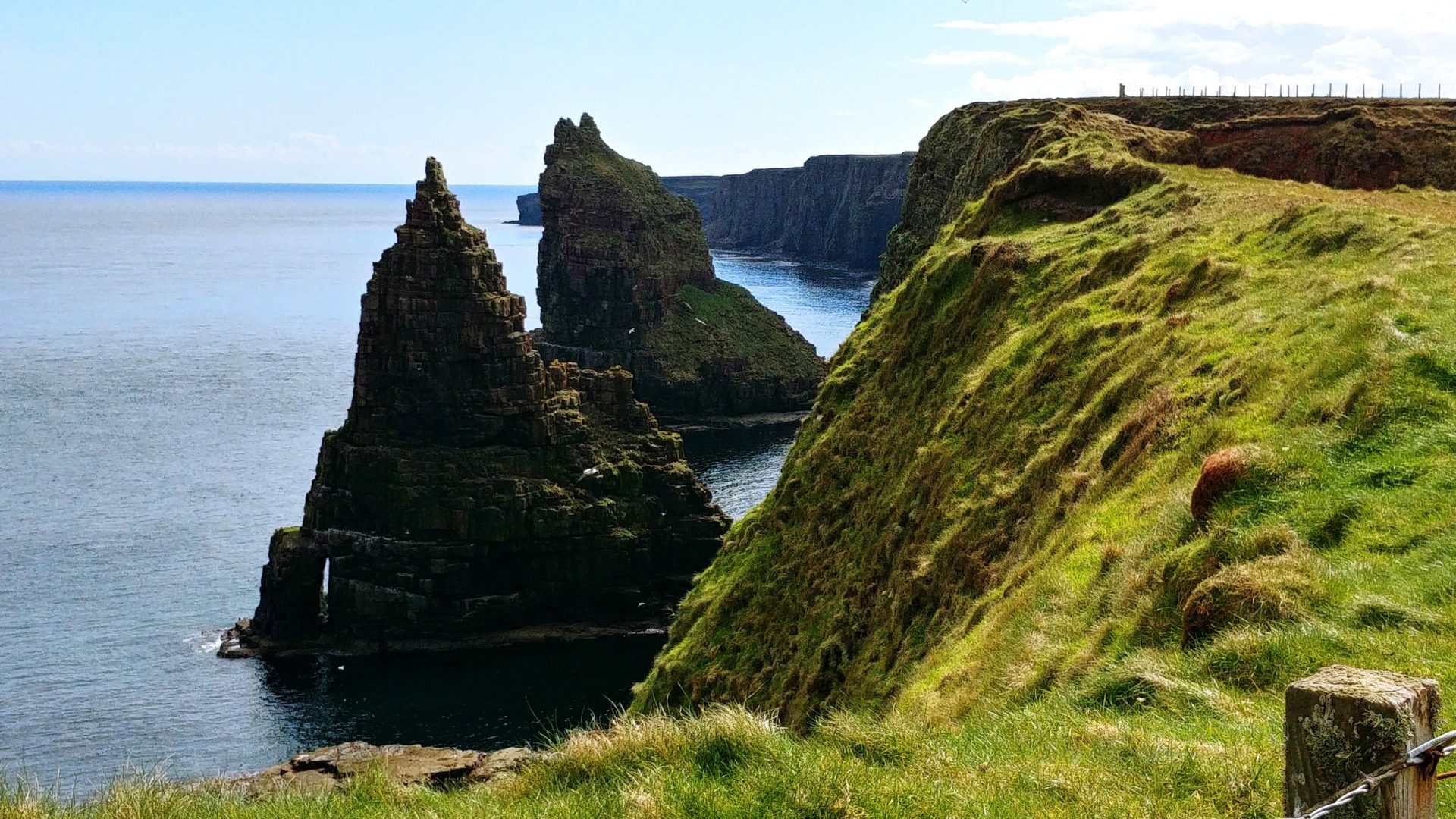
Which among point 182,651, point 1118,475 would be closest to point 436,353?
point 182,651

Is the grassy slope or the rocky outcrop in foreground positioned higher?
the grassy slope

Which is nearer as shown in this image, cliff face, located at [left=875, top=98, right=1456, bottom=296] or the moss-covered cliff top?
the moss-covered cliff top

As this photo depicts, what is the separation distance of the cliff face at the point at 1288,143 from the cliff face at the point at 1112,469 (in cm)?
82

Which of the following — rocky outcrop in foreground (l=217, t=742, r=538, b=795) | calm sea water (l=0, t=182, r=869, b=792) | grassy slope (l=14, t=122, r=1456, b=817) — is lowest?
calm sea water (l=0, t=182, r=869, b=792)

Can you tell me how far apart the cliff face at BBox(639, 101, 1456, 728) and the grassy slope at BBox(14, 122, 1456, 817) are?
84mm

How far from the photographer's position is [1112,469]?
26.1 metres

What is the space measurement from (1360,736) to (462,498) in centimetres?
10112

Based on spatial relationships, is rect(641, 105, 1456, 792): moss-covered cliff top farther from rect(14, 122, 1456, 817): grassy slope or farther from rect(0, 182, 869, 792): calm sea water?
rect(0, 182, 869, 792): calm sea water

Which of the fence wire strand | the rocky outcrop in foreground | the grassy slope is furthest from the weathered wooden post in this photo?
the rocky outcrop in foreground

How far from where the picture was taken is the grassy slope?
13.9 m

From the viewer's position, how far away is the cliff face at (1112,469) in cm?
1648

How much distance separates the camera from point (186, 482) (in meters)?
137

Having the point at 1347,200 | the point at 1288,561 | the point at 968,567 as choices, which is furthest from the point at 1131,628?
the point at 1347,200

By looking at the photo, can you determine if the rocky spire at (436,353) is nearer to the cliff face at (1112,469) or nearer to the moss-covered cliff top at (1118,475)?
the cliff face at (1112,469)
